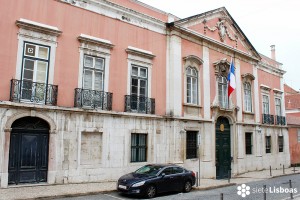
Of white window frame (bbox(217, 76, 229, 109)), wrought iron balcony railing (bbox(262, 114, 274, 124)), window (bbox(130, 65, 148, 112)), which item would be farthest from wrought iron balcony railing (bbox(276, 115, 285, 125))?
window (bbox(130, 65, 148, 112))

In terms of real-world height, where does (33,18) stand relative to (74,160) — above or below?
above

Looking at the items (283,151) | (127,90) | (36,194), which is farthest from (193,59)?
(283,151)

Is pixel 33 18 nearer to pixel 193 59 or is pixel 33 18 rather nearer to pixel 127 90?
pixel 127 90

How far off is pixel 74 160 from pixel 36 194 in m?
2.85

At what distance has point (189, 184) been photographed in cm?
1382

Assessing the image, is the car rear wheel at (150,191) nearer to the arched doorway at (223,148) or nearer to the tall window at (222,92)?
the arched doorway at (223,148)

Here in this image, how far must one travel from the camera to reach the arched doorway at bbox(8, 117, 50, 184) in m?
12.3

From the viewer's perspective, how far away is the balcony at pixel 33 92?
40.2 ft

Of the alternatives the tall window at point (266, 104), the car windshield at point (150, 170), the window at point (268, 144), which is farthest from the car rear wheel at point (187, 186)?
the tall window at point (266, 104)

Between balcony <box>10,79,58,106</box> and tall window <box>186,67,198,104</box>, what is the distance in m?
8.69

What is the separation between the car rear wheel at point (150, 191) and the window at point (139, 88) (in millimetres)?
5109

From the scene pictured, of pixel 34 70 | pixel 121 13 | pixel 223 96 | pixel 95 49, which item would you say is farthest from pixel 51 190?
pixel 223 96

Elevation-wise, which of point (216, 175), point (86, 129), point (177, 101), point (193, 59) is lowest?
point (216, 175)

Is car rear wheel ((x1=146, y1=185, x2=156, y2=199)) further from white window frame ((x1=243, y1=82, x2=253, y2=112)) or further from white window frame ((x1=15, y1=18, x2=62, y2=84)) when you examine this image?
white window frame ((x1=243, y1=82, x2=253, y2=112))
